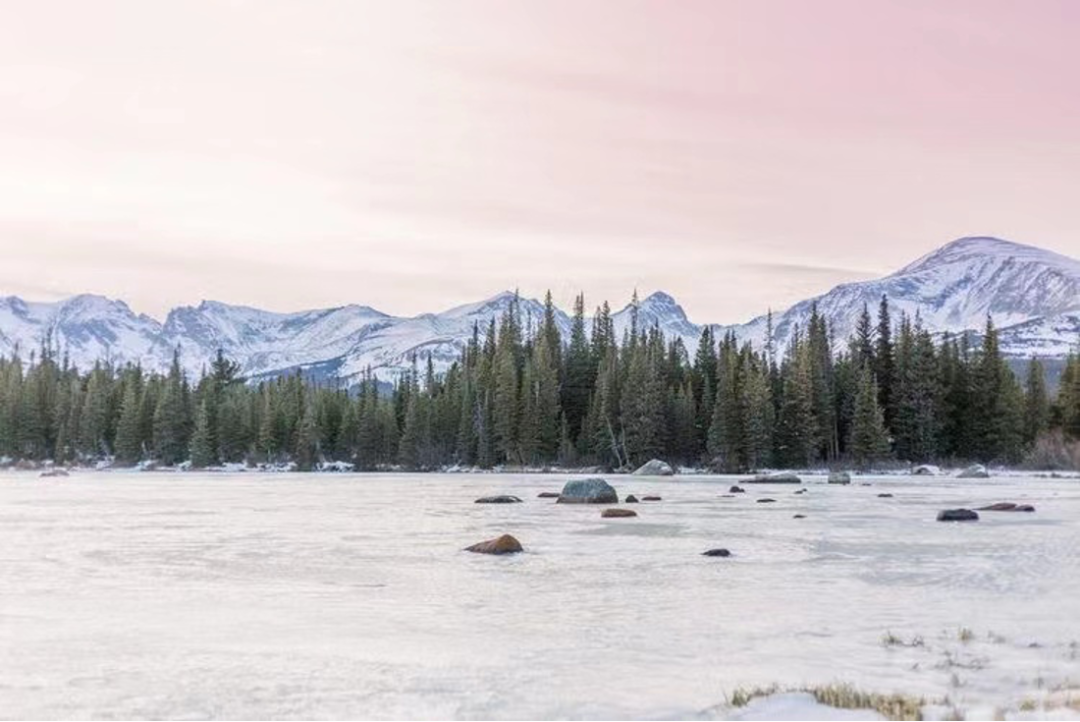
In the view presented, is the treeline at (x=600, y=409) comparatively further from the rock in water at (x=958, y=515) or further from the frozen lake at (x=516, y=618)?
the frozen lake at (x=516, y=618)

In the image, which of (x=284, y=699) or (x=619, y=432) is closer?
(x=284, y=699)

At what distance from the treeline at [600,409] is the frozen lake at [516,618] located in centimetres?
6287

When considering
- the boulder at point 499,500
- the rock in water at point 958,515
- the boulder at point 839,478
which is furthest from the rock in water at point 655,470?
the rock in water at point 958,515

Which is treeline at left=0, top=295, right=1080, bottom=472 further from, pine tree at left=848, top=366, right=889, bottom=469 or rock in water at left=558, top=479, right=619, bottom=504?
rock in water at left=558, top=479, right=619, bottom=504

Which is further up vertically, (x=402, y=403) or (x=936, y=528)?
(x=402, y=403)

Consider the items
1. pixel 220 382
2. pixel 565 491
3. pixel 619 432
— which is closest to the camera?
pixel 565 491

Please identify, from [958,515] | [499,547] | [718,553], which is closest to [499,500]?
[958,515]

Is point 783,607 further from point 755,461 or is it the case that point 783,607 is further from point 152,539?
point 755,461

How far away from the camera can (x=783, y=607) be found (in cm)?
1498

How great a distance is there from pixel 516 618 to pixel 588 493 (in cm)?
2861

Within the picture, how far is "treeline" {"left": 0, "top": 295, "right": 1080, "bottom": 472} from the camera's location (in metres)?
90.5

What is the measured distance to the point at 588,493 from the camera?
140 feet


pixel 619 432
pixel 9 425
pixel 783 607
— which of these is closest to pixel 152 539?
pixel 783 607

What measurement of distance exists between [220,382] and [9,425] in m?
29.7
